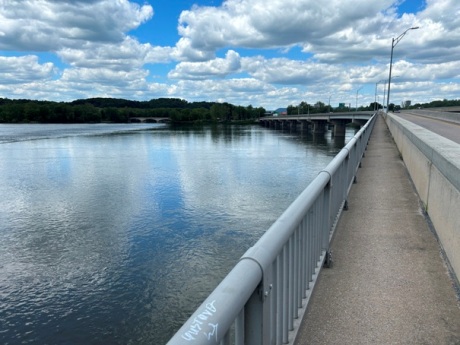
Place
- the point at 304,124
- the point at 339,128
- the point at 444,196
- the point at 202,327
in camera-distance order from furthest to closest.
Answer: the point at 304,124 → the point at 339,128 → the point at 444,196 → the point at 202,327

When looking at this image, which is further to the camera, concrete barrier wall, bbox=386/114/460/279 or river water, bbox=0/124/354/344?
river water, bbox=0/124/354/344

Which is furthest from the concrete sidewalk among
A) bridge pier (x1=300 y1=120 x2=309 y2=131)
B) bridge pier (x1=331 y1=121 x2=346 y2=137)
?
bridge pier (x1=300 y1=120 x2=309 y2=131)

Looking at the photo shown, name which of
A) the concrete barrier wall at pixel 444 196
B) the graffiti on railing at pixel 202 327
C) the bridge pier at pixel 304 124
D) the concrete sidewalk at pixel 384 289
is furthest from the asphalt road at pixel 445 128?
the bridge pier at pixel 304 124

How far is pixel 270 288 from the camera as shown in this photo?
80.9 inches

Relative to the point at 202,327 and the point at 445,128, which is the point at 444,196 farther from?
the point at 445,128

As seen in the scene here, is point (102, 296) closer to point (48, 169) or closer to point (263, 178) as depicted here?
point (263, 178)

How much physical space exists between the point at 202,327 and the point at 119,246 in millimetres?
10965

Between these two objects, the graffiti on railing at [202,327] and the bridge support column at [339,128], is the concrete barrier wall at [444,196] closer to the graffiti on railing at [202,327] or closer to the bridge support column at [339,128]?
the graffiti on railing at [202,327]

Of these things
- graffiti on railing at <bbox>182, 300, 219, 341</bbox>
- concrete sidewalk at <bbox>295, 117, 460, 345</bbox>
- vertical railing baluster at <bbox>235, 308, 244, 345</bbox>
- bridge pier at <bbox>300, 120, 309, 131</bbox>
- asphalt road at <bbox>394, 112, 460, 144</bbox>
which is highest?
graffiti on railing at <bbox>182, 300, 219, 341</bbox>

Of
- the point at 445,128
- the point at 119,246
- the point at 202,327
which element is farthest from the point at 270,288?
the point at 445,128

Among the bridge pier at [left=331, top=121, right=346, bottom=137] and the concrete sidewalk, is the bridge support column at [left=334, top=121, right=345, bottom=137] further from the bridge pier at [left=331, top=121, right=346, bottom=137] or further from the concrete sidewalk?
the concrete sidewalk

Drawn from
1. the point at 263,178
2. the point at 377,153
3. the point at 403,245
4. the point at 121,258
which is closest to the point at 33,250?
the point at 121,258

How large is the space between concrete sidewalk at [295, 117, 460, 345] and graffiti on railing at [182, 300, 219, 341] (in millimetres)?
1757

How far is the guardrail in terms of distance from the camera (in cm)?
138
